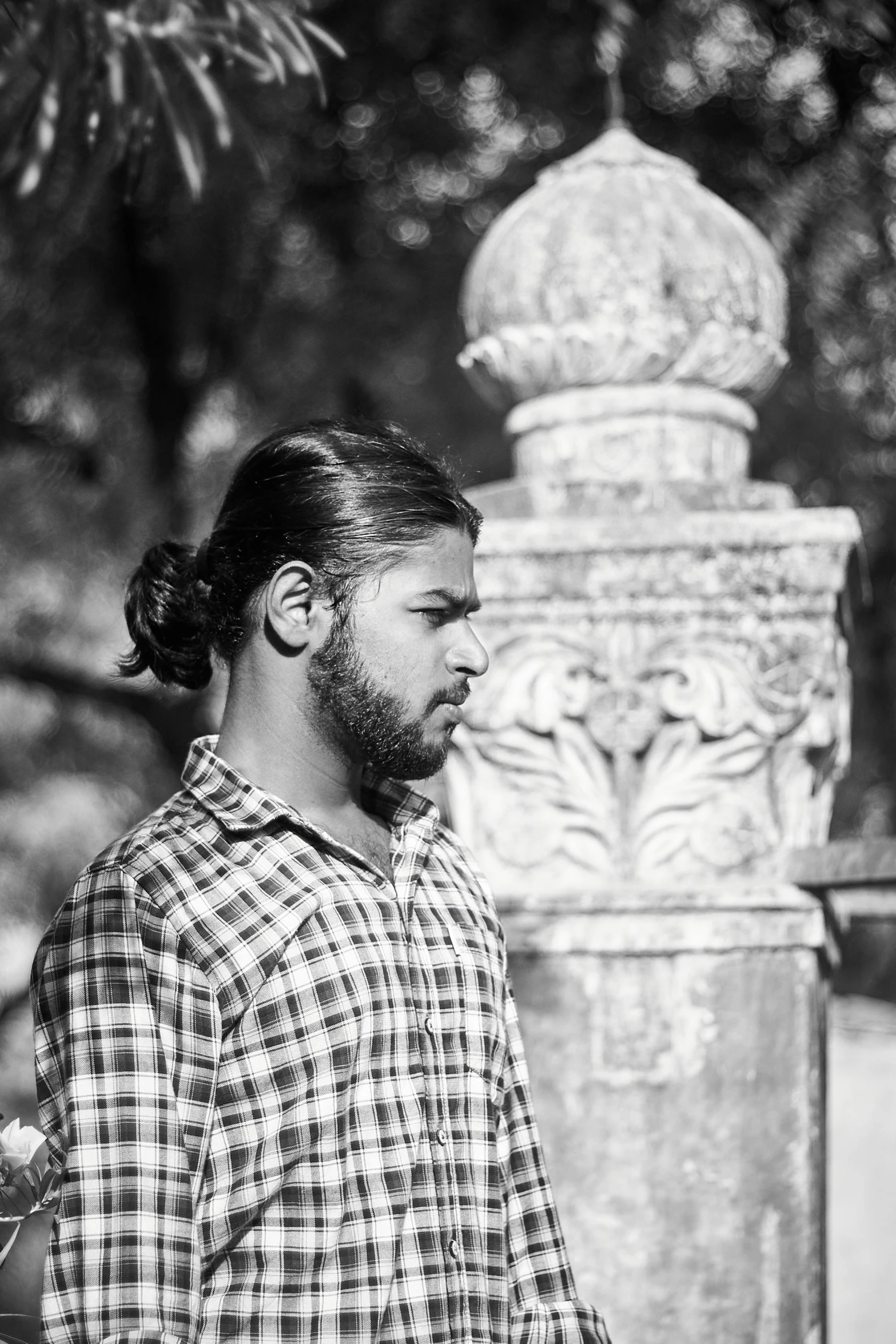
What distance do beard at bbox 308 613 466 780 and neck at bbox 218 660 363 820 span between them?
0.02m

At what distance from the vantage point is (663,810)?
245cm

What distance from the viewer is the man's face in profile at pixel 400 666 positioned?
5.41ft

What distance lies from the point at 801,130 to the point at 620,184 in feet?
13.3

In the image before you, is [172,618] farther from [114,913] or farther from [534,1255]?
[534,1255]

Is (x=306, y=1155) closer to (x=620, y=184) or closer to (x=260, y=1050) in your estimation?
(x=260, y=1050)

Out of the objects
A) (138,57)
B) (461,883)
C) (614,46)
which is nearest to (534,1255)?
(461,883)

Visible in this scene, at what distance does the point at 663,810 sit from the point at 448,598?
0.89m

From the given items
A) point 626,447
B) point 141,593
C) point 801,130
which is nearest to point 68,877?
point 801,130

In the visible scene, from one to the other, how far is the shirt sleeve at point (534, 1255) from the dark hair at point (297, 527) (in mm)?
607

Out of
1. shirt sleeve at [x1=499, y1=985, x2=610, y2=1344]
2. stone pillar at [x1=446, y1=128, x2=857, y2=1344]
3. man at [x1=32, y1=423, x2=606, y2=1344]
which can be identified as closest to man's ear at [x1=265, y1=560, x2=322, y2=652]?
man at [x1=32, y1=423, x2=606, y2=1344]

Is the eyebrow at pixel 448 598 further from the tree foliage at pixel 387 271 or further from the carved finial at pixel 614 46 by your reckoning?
the tree foliage at pixel 387 271

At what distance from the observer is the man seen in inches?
56.1

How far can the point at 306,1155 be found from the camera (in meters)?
1.49

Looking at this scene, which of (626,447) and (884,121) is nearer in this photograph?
(626,447)
